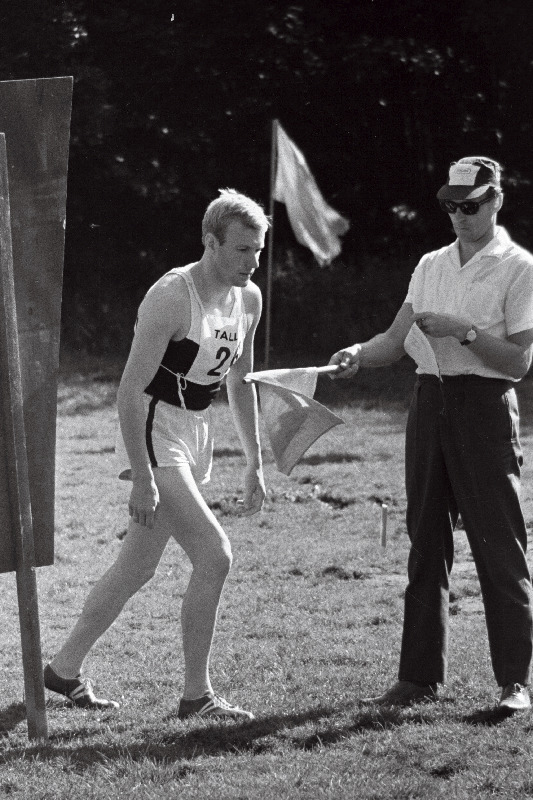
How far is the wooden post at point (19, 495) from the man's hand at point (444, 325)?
1.48 metres

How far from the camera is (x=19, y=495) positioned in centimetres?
469

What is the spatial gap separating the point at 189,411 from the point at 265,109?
56.9 feet

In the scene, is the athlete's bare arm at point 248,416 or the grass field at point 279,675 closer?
the grass field at point 279,675

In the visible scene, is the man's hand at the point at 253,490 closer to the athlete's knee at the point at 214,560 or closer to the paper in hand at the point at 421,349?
the athlete's knee at the point at 214,560

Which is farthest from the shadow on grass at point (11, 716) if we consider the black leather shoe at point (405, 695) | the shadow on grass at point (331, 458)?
the shadow on grass at point (331, 458)

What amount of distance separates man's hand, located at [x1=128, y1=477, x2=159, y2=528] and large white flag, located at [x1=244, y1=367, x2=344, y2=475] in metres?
0.56

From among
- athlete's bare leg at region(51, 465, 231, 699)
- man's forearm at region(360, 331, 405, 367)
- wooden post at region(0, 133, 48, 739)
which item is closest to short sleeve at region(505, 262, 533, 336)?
man's forearm at region(360, 331, 405, 367)

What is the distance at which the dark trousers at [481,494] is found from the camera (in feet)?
16.5

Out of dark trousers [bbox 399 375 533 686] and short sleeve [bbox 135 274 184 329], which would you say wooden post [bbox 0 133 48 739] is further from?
dark trousers [bbox 399 375 533 686]

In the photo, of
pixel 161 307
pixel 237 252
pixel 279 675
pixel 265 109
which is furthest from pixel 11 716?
pixel 265 109

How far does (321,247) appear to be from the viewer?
17.1m

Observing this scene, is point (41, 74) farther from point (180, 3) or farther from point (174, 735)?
point (174, 735)

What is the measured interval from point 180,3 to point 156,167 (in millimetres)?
2669

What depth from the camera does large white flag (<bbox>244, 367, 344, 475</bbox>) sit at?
5043mm
